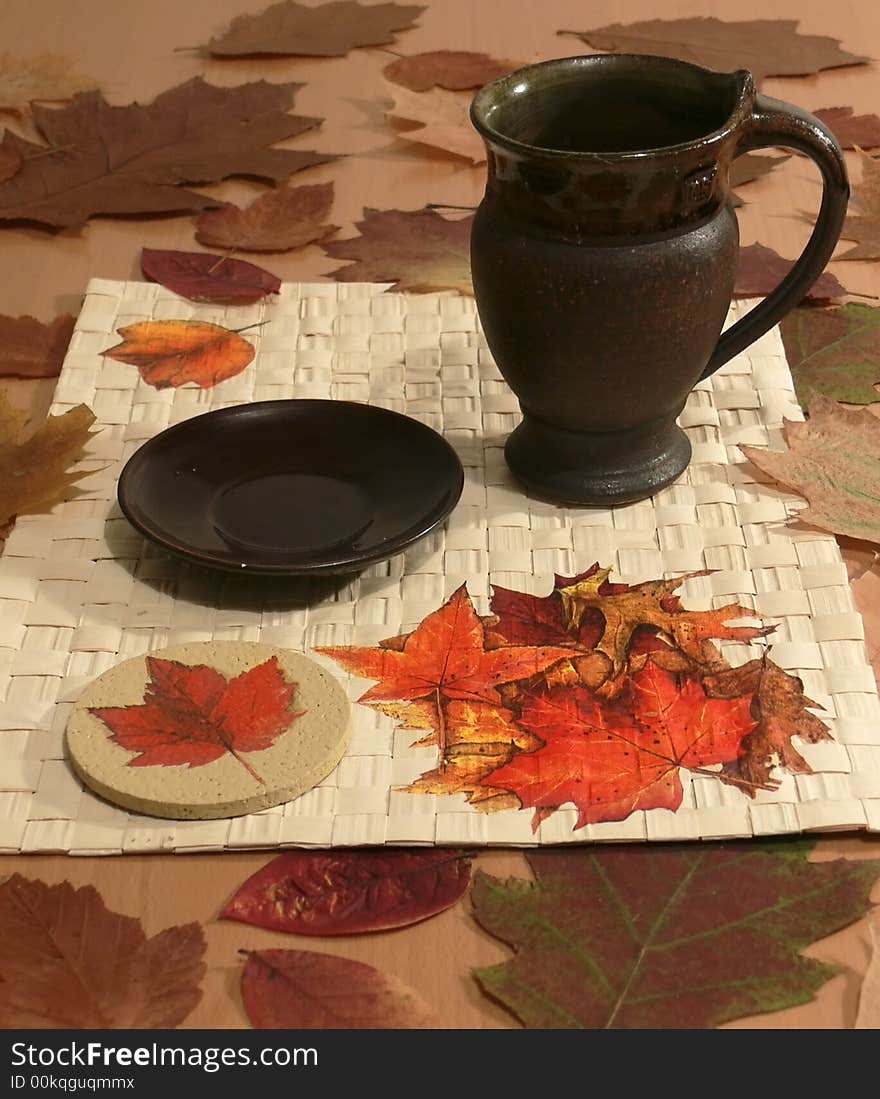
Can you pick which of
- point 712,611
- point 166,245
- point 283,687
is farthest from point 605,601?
point 166,245

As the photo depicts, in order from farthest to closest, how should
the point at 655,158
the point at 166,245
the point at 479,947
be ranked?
the point at 166,245
the point at 655,158
the point at 479,947

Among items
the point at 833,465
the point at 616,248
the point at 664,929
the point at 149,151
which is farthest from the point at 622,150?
the point at 149,151

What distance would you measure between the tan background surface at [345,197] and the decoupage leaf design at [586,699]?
45 millimetres

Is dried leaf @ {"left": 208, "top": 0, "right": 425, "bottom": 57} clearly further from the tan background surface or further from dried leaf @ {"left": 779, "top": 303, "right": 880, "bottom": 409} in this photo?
dried leaf @ {"left": 779, "top": 303, "right": 880, "bottom": 409}

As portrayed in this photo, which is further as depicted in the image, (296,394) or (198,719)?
(296,394)

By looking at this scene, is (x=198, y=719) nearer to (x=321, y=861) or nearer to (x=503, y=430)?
(x=321, y=861)

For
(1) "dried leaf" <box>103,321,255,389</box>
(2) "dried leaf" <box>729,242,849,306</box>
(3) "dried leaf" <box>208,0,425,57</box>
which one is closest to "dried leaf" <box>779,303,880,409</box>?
(2) "dried leaf" <box>729,242,849,306</box>

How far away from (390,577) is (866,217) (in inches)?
21.1

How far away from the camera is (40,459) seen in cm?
77

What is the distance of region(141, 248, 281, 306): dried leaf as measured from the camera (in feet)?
3.03

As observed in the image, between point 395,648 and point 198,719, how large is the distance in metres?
0.10

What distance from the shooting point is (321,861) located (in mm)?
543

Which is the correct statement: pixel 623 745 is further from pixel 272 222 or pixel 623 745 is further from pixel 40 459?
pixel 272 222

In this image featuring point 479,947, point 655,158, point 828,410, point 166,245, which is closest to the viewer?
point 479,947
